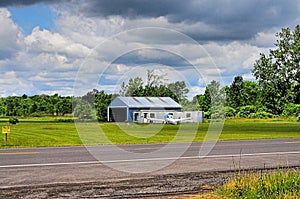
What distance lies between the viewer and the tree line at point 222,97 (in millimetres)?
27969

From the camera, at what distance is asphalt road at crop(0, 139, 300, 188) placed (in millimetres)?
12516

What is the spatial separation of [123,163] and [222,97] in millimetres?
43317

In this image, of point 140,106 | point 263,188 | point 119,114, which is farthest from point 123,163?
point 119,114

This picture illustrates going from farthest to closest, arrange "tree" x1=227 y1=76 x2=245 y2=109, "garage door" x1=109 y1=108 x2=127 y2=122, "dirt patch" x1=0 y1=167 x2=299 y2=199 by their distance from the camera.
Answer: "tree" x1=227 y1=76 x2=245 y2=109, "garage door" x1=109 y1=108 x2=127 y2=122, "dirt patch" x1=0 y1=167 x2=299 y2=199

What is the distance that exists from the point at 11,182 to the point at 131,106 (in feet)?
177

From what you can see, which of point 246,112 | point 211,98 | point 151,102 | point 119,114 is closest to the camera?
point 211,98

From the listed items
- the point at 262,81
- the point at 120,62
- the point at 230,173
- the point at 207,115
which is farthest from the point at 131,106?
the point at 230,173

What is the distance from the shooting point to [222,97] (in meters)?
57.5

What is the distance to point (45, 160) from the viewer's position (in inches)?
637

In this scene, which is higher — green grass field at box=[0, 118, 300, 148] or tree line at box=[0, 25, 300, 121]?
tree line at box=[0, 25, 300, 121]

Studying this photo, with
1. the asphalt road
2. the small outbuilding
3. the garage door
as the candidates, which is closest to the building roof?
the small outbuilding

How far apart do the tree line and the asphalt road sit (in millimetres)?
2449

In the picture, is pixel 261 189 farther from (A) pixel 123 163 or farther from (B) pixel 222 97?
(B) pixel 222 97

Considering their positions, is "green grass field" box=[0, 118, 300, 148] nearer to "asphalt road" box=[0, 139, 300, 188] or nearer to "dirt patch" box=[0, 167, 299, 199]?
"asphalt road" box=[0, 139, 300, 188]
